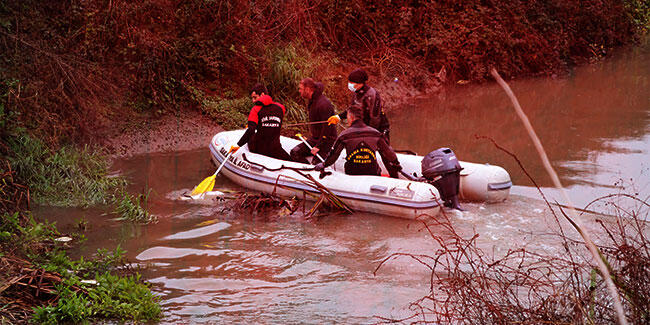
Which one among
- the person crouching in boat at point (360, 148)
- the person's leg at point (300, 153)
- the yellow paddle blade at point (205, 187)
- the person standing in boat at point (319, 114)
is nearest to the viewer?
the person crouching in boat at point (360, 148)

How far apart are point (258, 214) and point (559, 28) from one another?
13.4 metres

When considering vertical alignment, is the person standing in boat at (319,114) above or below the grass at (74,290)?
above

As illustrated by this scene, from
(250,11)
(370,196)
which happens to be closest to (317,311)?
(370,196)

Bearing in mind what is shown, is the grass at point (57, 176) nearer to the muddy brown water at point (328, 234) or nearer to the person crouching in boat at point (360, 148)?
the muddy brown water at point (328, 234)

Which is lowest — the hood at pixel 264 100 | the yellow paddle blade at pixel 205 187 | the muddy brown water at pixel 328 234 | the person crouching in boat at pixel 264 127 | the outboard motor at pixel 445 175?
the muddy brown water at pixel 328 234

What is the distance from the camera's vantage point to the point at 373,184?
8.00m

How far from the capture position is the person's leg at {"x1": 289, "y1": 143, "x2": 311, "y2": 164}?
31.0 feet

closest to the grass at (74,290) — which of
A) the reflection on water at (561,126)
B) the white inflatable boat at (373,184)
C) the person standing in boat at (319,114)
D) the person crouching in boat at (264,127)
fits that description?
the white inflatable boat at (373,184)

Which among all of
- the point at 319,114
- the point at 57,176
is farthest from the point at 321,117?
the point at 57,176

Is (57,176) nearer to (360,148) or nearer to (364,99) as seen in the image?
(360,148)

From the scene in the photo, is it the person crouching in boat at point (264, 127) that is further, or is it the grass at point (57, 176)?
the person crouching in boat at point (264, 127)

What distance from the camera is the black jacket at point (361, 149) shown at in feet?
26.4

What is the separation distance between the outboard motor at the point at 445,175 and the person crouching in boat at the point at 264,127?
223 centimetres

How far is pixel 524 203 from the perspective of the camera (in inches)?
327
